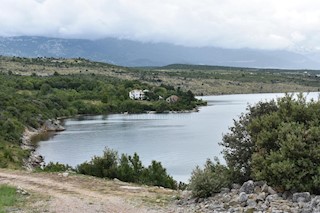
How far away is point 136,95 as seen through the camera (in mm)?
131625

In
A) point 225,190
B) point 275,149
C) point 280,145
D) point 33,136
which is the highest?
point 280,145

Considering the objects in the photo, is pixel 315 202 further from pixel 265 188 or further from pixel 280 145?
pixel 280 145

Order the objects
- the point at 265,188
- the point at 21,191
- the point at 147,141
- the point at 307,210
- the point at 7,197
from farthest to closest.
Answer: the point at 147,141, the point at 21,191, the point at 7,197, the point at 265,188, the point at 307,210

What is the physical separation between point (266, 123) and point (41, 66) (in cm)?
17199

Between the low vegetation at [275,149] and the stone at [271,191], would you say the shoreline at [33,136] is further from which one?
the stone at [271,191]

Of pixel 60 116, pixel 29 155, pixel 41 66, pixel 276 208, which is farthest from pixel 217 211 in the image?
pixel 41 66

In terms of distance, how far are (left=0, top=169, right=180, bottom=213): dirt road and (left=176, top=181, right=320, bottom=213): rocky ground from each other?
878 mm

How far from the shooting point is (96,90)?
426 ft

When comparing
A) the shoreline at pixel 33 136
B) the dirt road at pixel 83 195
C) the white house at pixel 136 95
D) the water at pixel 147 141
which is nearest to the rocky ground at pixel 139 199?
the dirt road at pixel 83 195

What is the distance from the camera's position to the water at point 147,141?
50144 mm

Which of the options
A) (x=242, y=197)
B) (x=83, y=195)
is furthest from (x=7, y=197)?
(x=242, y=197)

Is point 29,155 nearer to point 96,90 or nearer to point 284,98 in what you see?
point 284,98

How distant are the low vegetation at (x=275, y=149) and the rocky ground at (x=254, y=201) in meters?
0.29

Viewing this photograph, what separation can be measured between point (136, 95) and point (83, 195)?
4637 inches
